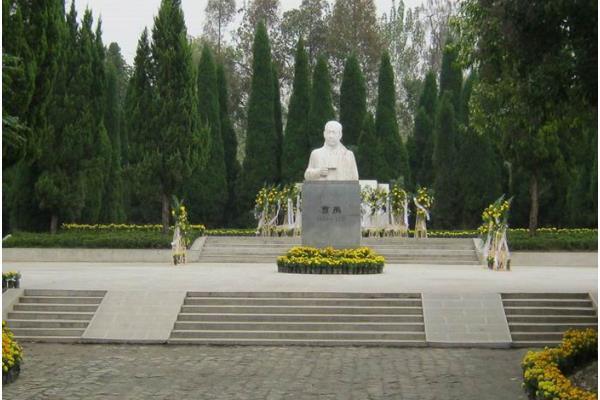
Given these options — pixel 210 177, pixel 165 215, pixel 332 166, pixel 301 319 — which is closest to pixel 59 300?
pixel 301 319

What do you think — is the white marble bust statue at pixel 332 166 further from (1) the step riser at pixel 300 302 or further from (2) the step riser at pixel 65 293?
(2) the step riser at pixel 65 293

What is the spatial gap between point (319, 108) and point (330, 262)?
17.4 metres

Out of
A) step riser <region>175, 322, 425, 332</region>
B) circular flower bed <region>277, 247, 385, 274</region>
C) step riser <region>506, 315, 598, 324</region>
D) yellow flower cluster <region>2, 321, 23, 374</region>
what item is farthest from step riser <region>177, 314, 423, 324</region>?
circular flower bed <region>277, 247, 385, 274</region>

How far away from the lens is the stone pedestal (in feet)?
62.0

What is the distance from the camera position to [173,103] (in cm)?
2667

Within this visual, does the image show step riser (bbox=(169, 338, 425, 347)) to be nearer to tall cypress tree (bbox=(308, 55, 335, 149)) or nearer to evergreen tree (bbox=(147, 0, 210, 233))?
evergreen tree (bbox=(147, 0, 210, 233))

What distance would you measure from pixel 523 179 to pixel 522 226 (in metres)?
1.62

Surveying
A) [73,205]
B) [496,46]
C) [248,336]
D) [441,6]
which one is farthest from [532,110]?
[441,6]

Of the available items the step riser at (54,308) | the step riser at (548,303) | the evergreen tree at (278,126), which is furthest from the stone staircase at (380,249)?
the step riser at (54,308)

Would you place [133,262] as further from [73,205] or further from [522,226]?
[522,226]

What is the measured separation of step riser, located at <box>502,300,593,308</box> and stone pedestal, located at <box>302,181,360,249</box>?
5.67 m

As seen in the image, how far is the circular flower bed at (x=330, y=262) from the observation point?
17.9m

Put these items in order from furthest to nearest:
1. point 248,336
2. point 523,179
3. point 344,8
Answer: point 344,8 < point 523,179 < point 248,336

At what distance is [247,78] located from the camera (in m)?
44.1
